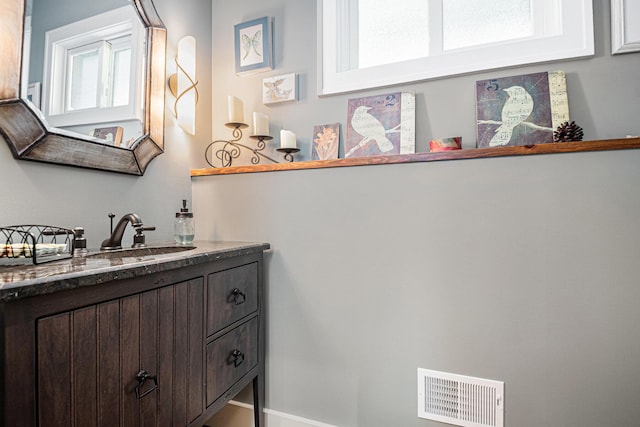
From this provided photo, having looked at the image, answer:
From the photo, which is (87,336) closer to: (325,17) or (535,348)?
(535,348)

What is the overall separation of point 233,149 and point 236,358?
1.17 m

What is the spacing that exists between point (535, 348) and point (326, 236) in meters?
0.94

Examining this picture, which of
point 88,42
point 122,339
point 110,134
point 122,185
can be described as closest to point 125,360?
point 122,339

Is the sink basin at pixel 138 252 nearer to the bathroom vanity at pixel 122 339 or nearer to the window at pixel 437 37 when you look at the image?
the bathroom vanity at pixel 122 339

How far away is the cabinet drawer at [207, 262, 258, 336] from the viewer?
3.95 feet

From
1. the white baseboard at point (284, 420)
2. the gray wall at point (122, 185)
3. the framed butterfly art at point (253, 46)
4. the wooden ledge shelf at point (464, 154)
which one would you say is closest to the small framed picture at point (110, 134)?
the gray wall at point (122, 185)

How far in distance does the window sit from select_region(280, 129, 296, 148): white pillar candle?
0.96 feet

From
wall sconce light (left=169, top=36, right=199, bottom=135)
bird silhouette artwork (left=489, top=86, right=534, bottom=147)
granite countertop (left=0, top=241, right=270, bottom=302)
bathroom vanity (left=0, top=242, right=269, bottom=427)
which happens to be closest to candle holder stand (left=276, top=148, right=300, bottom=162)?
wall sconce light (left=169, top=36, right=199, bottom=135)

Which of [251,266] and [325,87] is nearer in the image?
[251,266]

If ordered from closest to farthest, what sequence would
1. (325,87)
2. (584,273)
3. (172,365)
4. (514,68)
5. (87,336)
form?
(87,336) < (172,365) < (584,273) < (514,68) < (325,87)

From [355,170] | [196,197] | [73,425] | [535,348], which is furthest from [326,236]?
[73,425]

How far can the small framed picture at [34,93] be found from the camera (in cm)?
107

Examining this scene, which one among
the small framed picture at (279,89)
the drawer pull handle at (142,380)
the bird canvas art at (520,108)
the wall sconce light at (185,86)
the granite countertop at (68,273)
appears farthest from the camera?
the small framed picture at (279,89)

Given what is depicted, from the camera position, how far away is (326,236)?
156cm
